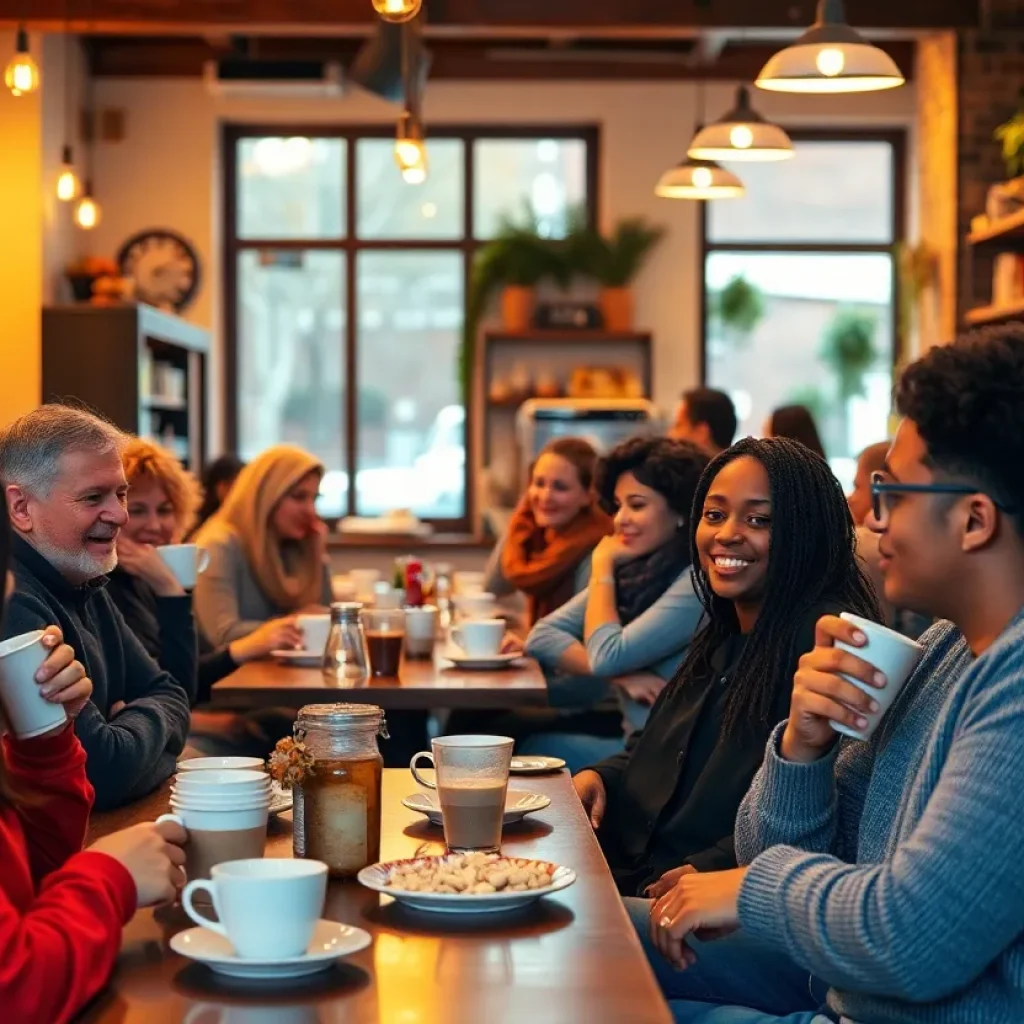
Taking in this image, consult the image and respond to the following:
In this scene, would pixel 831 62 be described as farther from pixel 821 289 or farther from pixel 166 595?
pixel 821 289

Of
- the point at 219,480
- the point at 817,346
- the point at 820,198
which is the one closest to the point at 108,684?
the point at 219,480

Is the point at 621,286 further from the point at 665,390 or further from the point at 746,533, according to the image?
the point at 746,533

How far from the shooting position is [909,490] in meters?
1.76

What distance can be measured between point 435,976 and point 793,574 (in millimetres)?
1194

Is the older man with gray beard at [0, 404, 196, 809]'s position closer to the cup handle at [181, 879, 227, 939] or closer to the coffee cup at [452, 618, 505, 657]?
the cup handle at [181, 879, 227, 939]

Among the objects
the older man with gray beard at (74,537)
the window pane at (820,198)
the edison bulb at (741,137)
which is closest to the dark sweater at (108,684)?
the older man with gray beard at (74,537)

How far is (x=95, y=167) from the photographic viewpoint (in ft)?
32.2

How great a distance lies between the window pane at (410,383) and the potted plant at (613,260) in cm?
92

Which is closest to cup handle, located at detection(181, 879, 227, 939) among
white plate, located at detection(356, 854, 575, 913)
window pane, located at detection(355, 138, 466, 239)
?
white plate, located at detection(356, 854, 575, 913)

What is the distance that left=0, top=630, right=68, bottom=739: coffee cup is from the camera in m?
1.78

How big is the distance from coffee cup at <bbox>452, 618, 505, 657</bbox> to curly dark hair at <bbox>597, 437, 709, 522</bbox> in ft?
1.61

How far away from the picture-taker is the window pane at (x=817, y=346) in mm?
10195

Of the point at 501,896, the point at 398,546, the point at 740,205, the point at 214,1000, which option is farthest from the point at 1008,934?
the point at 740,205

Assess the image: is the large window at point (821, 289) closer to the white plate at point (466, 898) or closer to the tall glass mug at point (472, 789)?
the tall glass mug at point (472, 789)
